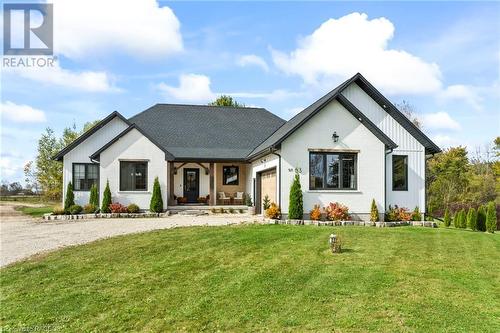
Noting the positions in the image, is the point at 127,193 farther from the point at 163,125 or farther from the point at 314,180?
the point at 314,180

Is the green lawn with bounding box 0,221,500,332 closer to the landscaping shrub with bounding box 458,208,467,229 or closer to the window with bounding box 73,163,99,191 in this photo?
the landscaping shrub with bounding box 458,208,467,229

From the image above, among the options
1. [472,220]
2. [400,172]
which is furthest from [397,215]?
[472,220]

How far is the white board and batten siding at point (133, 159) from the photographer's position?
882 inches

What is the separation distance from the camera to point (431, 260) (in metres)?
9.80

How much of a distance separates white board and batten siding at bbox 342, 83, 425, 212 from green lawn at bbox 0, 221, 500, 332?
27.2 ft

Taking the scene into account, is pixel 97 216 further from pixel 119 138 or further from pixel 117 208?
pixel 119 138

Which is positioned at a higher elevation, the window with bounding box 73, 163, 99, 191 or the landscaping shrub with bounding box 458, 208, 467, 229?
the window with bounding box 73, 163, 99, 191

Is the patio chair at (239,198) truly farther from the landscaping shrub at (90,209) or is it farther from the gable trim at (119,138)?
the landscaping shrub at (90,209)

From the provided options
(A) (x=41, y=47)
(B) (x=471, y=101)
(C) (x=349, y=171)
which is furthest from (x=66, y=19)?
(B) (x=471, y=101)

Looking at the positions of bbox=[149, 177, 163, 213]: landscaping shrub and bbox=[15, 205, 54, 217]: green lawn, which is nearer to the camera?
bbox=[149, 177, 163, 213]: landscaping shrub

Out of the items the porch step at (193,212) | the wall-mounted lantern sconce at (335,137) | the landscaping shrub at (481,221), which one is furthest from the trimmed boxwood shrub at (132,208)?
the landscaping shrub at (481,221)

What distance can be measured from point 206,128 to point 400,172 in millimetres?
13632

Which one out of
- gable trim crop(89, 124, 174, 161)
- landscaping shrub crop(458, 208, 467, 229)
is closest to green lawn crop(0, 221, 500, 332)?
landscaping shrub crop(458, 208, 467, 229)

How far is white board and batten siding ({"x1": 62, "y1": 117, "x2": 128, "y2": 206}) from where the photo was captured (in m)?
24.3
